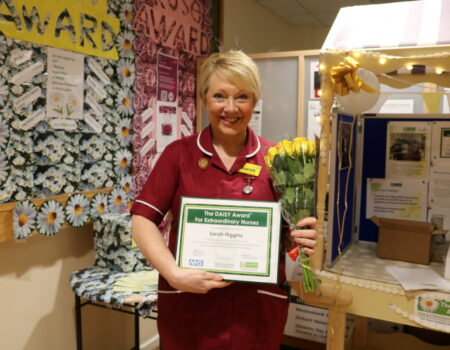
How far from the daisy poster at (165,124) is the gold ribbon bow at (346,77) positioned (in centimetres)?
165

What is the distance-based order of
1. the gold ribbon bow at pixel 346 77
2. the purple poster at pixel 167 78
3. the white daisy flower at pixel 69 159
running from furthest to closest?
the purple poster at pixel 167 78 → the white daisy flower at pixel 69 159 → the gold ribbon bow at pixel 346 77

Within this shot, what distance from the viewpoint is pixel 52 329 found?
2344 mm

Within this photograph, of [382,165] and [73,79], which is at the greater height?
[73,79]

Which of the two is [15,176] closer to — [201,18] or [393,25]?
[393,25]

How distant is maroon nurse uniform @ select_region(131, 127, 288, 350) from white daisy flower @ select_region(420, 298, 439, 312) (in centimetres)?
51

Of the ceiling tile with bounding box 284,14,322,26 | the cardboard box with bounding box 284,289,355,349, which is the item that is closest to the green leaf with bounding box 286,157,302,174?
the cardboard box with bounding box 284,289,355,349

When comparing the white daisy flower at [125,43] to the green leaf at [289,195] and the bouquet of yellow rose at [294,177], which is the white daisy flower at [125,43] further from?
the green leaf at [289,195]

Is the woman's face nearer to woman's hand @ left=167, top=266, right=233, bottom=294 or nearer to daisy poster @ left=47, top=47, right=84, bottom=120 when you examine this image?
woman's hand @ left=167, top=266, right=233, bottom=294

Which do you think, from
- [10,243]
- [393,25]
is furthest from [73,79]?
[393,25]

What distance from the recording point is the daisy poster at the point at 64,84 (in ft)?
7.09

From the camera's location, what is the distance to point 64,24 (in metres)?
2.20

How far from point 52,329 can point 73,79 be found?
1.35 metres

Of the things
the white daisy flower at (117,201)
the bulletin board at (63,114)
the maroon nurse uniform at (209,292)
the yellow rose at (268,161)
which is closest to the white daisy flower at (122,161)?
the bulletin board at (63,114)

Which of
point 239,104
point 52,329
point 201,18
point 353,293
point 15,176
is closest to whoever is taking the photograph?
point 239,104
